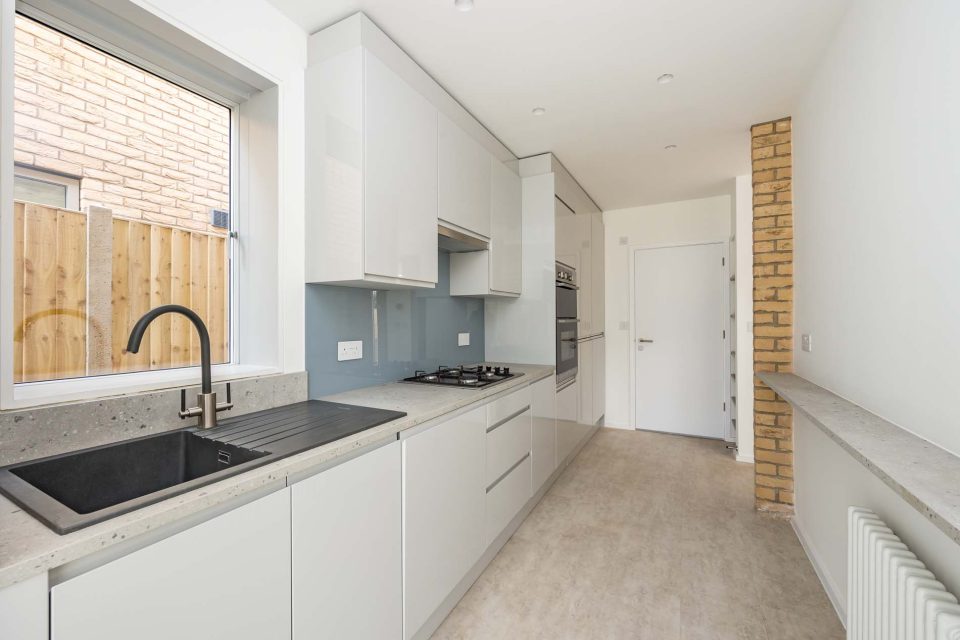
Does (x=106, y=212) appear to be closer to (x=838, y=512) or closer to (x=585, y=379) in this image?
(x=838, y=512)

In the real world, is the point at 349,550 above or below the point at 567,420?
above

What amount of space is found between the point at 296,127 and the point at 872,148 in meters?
2.27

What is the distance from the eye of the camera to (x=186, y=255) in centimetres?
163

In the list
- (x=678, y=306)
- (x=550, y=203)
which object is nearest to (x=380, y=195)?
(x=550, y=203)

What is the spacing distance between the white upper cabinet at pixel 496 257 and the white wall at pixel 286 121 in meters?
1.24

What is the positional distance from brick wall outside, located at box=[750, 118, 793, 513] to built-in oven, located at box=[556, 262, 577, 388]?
128 cm

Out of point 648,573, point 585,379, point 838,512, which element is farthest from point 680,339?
point 648,573

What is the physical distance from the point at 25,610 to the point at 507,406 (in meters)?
1.86

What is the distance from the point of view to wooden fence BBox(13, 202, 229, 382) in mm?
1226

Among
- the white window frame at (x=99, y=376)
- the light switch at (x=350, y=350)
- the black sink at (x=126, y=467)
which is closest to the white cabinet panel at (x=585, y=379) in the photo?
the light switch at (x=350, y=350)

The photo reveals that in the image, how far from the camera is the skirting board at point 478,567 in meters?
1.67

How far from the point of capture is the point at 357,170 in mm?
1732

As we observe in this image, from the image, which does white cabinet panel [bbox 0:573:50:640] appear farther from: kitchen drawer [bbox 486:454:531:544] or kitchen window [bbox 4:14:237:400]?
kitchen drawer [bbox 486:454:531:544]

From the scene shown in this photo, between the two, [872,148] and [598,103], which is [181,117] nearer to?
[598,103]
